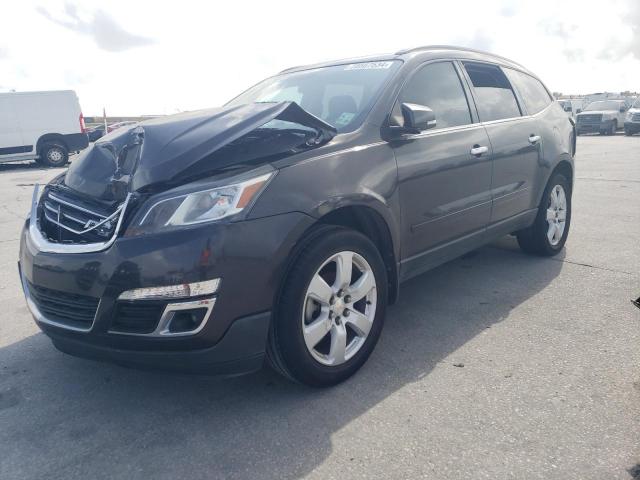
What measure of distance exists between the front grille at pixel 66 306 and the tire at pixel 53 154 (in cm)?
1609

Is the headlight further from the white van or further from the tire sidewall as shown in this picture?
the white van

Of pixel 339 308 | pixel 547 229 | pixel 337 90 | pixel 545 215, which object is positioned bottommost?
pixel 547 229

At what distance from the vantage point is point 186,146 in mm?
2586

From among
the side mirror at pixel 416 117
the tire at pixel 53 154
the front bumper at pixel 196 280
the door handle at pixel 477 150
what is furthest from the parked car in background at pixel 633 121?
the front bumper at pixel 196 280

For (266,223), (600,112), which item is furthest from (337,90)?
(600,112)

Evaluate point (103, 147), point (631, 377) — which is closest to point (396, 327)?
point (631, 377)

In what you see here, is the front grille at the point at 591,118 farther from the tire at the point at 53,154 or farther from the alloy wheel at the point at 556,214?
the alloy wheel at the point at 556,214

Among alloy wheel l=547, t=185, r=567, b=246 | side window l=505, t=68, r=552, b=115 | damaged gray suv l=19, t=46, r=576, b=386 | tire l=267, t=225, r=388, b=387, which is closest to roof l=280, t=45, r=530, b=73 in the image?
damaged gray suv l=19, t=46, r=576, b=386

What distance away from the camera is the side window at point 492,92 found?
3.97m

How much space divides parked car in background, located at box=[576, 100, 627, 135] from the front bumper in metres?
25.9

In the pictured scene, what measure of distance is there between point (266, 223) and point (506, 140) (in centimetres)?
242

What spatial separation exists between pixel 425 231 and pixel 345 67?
50.7 inches

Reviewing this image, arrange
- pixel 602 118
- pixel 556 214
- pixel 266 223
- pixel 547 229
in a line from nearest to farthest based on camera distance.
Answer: pixel 266 223 → pixel 547 229 → pixel 556 214 → pixel 602 118

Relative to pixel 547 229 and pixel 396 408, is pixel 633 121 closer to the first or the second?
pixel 547 229
